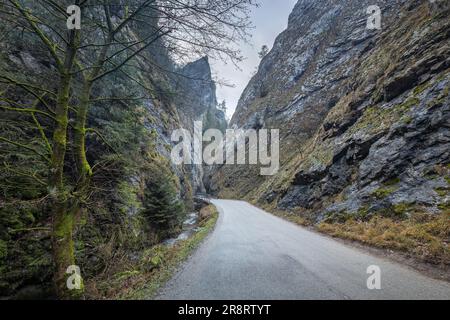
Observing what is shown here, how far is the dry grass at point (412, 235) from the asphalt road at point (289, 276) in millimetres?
929

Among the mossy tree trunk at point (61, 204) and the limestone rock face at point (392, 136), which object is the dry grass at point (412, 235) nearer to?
the limestone rock face at point (392, 136)

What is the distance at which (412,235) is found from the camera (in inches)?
245

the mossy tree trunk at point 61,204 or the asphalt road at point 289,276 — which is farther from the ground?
the mossy tree trunk at point 61,204

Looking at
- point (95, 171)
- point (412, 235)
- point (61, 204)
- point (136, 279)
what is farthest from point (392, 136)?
point (61, 204)

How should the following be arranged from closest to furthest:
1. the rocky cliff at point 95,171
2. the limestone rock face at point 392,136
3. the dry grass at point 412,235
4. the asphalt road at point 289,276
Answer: the asphalt road at point 289,276 < the rocky cliff at point 95,171 < the dry grass at point 412,235 < the limestone rock face at point 392,136

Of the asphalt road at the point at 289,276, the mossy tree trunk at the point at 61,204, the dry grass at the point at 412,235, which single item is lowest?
the asphalt road at the point at 289,276

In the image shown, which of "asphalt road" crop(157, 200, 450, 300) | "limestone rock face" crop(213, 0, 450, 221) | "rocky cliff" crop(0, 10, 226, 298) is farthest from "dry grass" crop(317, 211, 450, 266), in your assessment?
"rocky cliff" crop(0, 10, 226, 298)

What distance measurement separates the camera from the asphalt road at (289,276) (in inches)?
142

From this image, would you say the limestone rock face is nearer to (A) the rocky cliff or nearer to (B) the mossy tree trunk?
(A) the rocky cliff

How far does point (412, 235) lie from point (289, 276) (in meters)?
4.70

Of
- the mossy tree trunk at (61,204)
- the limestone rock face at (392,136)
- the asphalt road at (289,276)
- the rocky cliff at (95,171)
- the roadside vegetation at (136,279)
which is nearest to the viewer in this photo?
the mossy tree trunk at (61,204)

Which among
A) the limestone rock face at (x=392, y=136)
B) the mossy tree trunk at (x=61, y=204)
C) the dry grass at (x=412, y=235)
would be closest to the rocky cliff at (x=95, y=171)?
the mossy tree trunk at (x=61, y=204)
